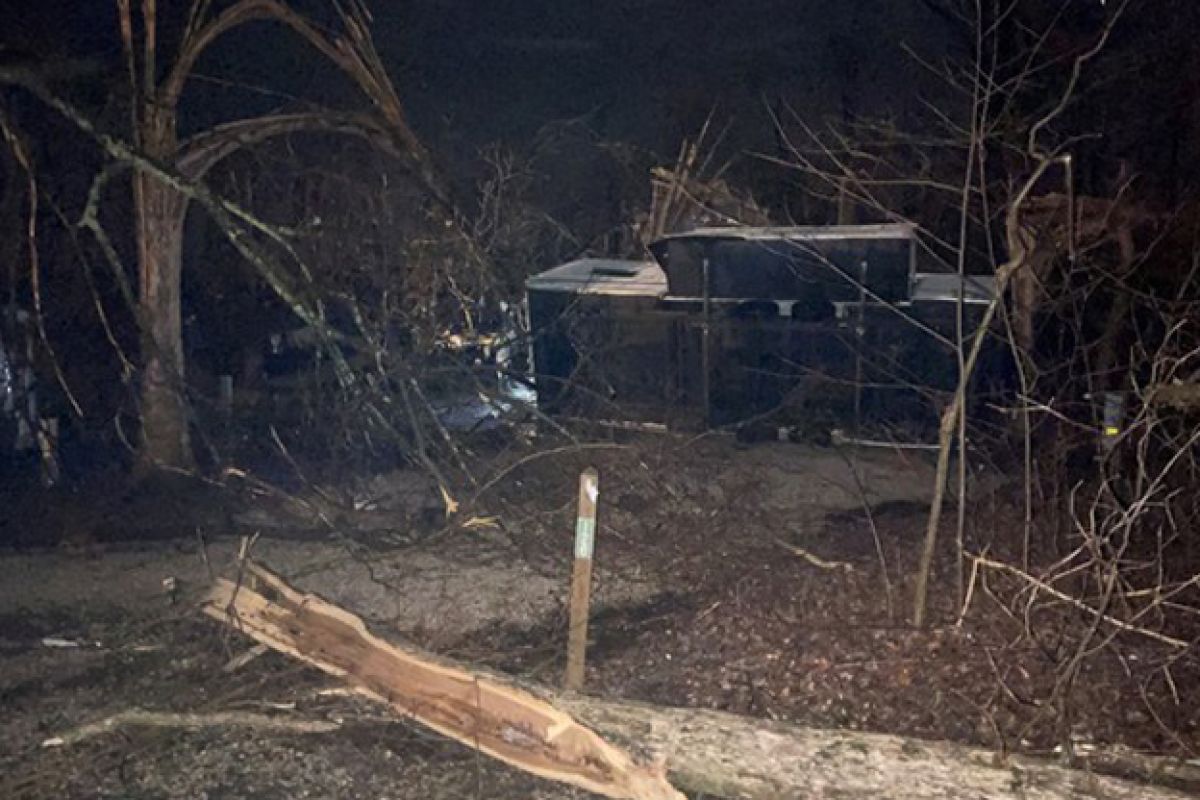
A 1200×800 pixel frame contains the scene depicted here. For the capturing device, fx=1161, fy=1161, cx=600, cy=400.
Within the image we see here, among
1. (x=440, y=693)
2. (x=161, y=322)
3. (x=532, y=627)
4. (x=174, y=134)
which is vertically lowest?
(x=532, y=627)

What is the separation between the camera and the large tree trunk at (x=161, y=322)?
34.2 feet

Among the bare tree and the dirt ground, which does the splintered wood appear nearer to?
the dirt ground

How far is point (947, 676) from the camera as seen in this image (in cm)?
609

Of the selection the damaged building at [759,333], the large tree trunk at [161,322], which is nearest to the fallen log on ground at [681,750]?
the large tree trunk at [161,322]

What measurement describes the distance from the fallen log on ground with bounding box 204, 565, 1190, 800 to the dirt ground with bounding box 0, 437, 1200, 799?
151 mm

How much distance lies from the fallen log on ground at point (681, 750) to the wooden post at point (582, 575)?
0.64ft

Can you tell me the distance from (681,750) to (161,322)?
7437 mm

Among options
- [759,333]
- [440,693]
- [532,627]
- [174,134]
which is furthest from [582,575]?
[759,333]

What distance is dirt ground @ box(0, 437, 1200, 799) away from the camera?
5.43 m

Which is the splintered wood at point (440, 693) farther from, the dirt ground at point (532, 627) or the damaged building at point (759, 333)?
the damaged building at point (759, 333)

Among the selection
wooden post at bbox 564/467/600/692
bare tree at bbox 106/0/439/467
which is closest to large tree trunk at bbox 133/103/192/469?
bare tree at bbox 106/0/439/467

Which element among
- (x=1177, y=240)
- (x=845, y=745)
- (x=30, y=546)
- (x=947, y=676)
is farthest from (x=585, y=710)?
(x=1177, y=240)

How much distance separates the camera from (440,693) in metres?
5.86

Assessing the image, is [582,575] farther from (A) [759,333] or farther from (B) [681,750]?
(A) [759,333]
